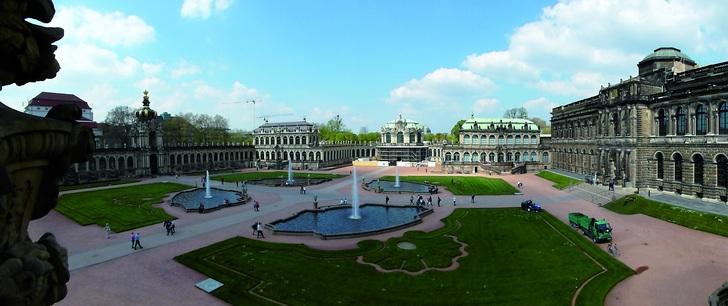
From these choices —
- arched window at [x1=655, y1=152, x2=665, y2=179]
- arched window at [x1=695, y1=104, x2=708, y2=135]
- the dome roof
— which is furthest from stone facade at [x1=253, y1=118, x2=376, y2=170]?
arched window at [x1=695, y1=104, x2=708, y2=135]

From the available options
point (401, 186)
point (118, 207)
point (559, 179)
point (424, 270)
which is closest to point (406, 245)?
point (424, 270)

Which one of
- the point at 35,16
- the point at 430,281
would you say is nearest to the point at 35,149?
the point at 35,16

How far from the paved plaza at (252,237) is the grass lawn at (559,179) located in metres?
14.0

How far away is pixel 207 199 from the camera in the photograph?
5197 centimetres

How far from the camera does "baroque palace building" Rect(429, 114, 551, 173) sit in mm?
94125

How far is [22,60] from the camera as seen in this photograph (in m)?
5.89

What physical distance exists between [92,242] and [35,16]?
30233 mm

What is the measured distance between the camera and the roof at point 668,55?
192 ft

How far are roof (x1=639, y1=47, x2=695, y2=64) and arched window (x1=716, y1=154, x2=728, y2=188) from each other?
76.7 feet

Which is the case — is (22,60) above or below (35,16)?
below

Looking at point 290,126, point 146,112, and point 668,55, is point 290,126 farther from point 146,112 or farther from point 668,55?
point 668,55

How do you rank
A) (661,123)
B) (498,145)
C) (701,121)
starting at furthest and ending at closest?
(498,145), (661,123), (701,121)

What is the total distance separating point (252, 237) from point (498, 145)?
76481 mm

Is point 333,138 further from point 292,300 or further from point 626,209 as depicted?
point 292,300
